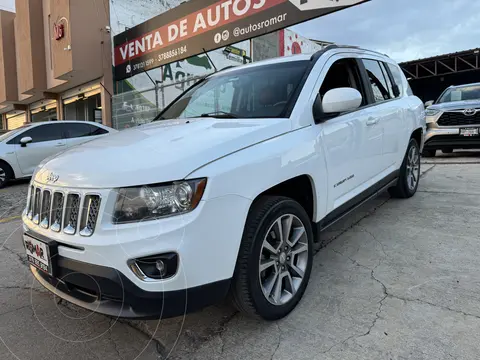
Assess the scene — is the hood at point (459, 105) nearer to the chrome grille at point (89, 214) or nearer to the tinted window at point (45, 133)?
the chrome grille at point (89, 214)

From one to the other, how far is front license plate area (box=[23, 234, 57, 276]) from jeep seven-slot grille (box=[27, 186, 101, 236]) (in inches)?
3.9

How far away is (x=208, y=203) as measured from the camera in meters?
1.80

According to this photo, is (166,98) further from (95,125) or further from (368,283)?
(368,283)

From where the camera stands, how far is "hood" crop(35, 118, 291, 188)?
1.82m

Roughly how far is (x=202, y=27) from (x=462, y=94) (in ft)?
24.2

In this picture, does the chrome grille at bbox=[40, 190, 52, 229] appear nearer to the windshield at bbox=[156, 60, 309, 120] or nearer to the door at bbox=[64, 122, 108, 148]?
the windshield at bbox=[156, 60, 309, 120]

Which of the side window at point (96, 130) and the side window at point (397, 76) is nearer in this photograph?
the side window at point (397, 76)

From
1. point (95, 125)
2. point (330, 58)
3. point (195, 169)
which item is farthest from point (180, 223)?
point (95, 125)

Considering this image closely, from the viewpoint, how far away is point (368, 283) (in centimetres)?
269

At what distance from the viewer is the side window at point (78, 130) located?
888 centimetres

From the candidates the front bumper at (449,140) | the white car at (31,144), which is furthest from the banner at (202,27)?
the white car at (31,144)

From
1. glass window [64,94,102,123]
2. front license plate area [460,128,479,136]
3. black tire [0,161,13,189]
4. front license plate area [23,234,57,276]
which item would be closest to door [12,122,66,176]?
black tire [0,161,13,189]

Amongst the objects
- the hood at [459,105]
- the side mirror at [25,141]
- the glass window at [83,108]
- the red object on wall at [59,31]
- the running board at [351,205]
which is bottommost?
the running board at [351,205]

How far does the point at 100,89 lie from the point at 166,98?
145 inches
